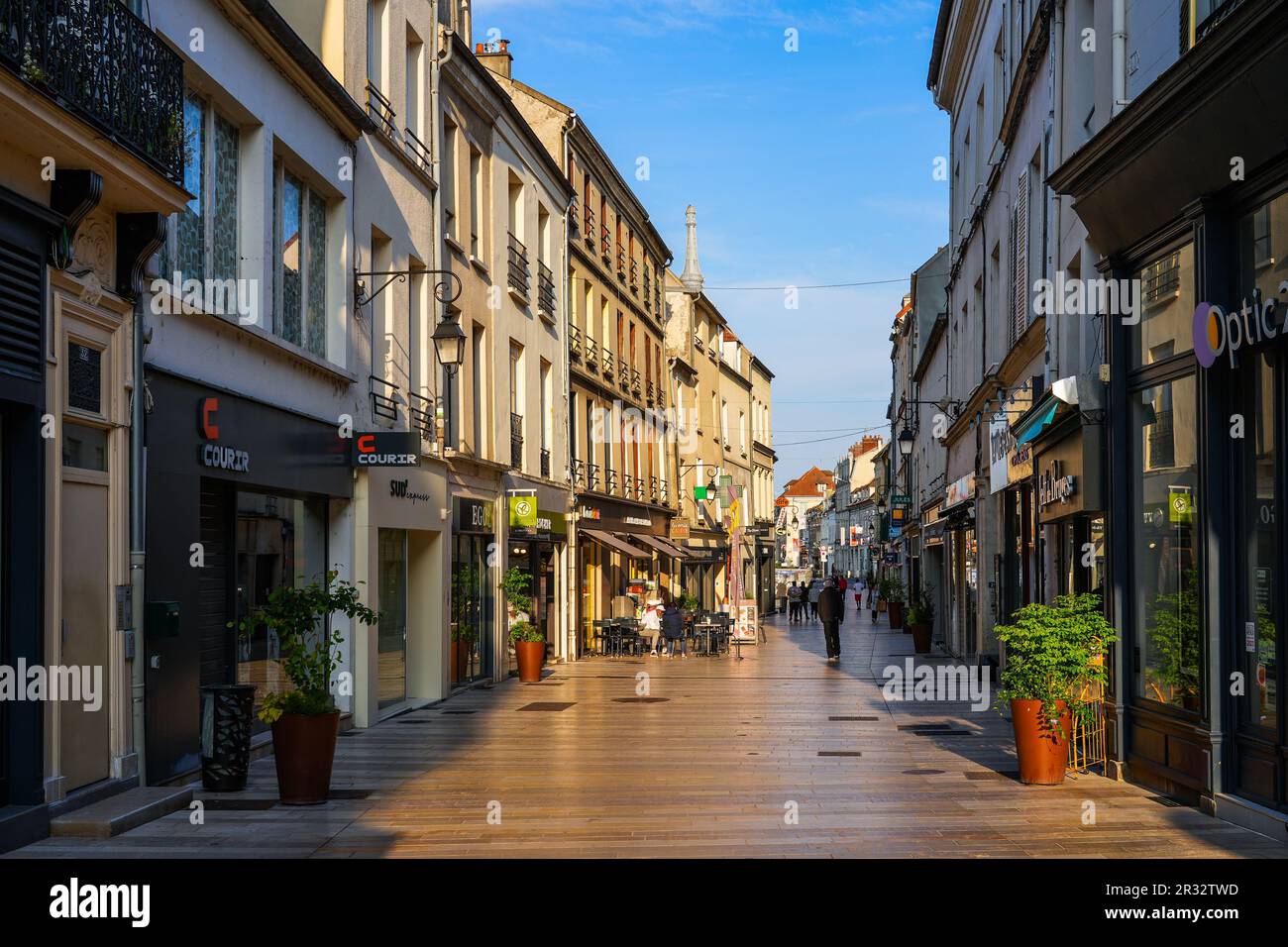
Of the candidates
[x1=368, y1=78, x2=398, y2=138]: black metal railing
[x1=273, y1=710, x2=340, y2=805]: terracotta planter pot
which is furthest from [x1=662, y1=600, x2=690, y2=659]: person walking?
[x1=273, y1=710, x2=340, y2=805]: terracotta planter pot

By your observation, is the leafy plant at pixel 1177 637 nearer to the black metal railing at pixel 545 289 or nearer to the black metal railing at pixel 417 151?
the black metal railing at pixel 417 151

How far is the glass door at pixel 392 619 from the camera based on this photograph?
18.2 meters

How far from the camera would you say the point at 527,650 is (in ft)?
77.5

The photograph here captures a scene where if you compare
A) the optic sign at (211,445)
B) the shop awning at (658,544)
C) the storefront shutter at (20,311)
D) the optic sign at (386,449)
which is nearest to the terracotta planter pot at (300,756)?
the optic sign at (211,445)

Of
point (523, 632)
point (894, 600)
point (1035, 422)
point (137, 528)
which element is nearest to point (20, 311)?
A: point (137, 528)

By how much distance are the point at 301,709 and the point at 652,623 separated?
20.8 meters

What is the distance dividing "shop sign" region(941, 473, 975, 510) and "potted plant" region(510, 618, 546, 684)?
8534mm

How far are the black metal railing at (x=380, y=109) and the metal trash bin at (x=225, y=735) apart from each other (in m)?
8.77

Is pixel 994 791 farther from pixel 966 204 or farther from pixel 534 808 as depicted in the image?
pixel 966 204

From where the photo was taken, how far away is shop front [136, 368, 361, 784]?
1120 centimetres

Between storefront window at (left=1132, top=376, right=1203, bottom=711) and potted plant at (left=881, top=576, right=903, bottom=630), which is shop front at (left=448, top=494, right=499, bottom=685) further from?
potted plant at (left=881, top=576, right=903, bottom=630)

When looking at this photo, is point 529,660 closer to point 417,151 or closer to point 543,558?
point 543,558

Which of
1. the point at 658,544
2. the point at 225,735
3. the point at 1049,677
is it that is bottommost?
the point at 225,735
